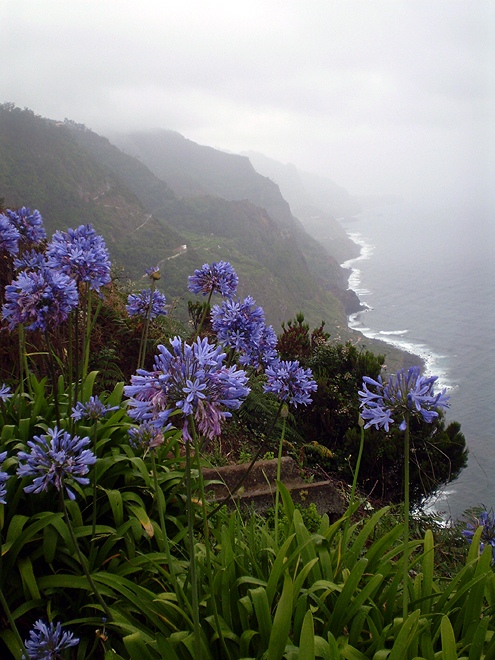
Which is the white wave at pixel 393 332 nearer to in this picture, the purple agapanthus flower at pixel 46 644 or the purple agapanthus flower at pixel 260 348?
the purple agapanthus flower at pixel 260 348

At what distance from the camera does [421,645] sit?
1958 mm

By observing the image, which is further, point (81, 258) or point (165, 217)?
point (165, 217)

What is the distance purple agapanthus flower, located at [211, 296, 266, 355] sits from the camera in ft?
10.8

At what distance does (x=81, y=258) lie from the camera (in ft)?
9.30

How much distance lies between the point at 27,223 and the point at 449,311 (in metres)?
69.6

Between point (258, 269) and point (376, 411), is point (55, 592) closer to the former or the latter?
point (376, 411)

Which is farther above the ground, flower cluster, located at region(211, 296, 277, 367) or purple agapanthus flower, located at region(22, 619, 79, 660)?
flower cluster, located at region(211, 296, 277, 367)

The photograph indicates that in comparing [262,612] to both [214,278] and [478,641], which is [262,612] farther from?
[214,278]

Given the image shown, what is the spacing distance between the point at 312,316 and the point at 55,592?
61366 mm

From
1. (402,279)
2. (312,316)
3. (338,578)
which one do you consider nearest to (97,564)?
(338,578)

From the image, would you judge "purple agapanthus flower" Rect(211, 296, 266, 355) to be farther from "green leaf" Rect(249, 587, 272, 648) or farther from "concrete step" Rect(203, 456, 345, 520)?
"green leaf" Rect(249, 587, 272, 648)

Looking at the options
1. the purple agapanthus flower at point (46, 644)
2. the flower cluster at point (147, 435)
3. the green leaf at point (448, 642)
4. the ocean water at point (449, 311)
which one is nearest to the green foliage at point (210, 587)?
the green leaf at point (448, 642)

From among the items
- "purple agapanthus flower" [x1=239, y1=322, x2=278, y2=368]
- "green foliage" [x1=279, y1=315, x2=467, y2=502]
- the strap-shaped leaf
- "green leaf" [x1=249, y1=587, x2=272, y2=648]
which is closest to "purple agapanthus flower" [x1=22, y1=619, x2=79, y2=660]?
"green leaf" [x1=249, y1=587, x2=272, y2=648]

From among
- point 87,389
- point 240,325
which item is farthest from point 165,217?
point 240,325
